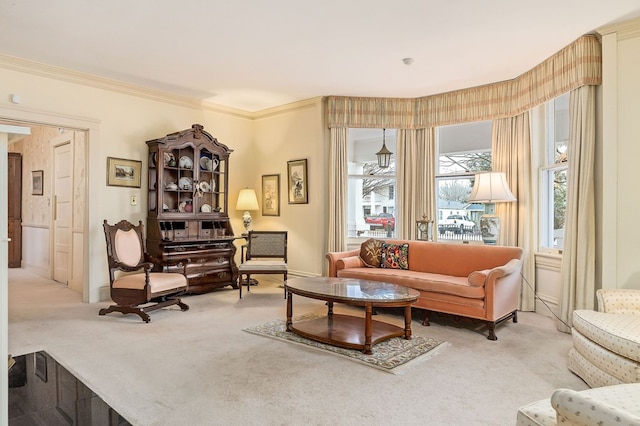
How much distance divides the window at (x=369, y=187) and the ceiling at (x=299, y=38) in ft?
2.97

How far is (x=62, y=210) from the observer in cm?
604

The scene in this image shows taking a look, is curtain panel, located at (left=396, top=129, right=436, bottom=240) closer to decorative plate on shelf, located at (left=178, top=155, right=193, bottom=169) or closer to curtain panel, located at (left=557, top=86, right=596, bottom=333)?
curtain panel, located at (left=557, top=86, right=596, bottom=333)

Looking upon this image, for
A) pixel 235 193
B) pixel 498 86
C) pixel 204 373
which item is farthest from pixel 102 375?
pixel 498 86

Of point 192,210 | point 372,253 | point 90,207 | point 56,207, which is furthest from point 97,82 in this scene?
point 372,253

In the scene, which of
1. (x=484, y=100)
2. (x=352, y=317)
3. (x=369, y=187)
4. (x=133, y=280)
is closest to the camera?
(x=352, y=317)

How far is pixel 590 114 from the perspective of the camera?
376 cm

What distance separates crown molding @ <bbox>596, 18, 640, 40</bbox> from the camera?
344 cm

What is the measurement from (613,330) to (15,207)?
9.52m

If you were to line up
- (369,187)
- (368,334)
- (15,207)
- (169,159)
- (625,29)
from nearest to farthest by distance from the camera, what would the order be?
(368,334) < (625,29) < (169,159) < (369,187) < (15,207)

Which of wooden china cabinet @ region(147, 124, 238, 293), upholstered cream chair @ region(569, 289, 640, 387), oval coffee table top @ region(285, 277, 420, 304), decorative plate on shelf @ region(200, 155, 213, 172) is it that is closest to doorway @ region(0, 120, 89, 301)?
wooden china cabinet @ region(147, 124, 238, 293)

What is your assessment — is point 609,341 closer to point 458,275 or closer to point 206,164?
point 458,275

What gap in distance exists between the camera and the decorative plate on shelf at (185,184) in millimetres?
5601

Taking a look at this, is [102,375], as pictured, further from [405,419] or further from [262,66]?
[262,66]

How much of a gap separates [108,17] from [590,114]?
173 inches
